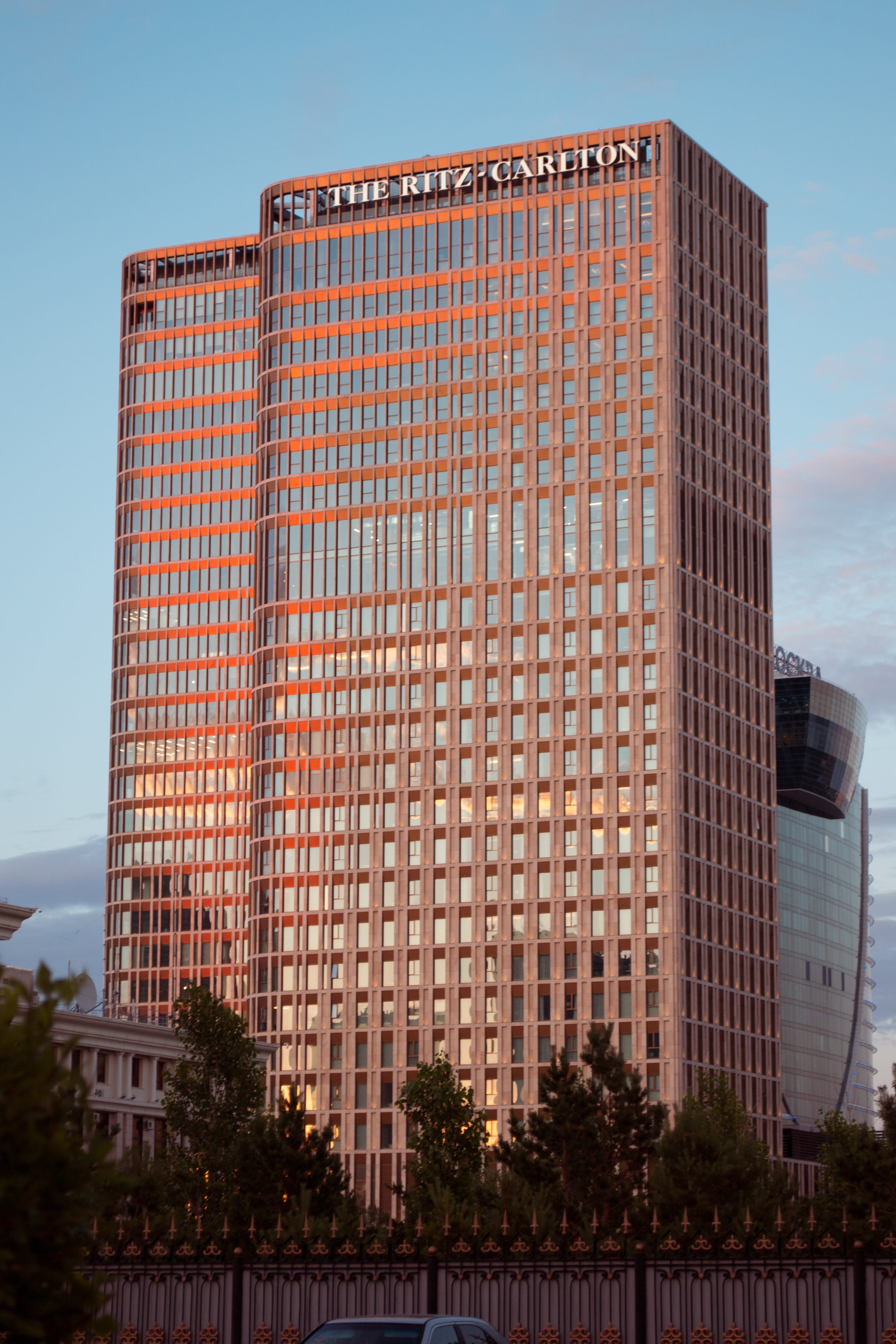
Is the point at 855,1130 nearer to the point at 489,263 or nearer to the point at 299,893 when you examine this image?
the point at 299,893

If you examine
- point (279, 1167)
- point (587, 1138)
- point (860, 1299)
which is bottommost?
point (860, 1299)

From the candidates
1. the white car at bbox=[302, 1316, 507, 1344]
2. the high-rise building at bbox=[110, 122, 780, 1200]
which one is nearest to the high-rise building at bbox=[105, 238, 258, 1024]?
the high-rise building at bbox=[110, 122, 780, 1200]

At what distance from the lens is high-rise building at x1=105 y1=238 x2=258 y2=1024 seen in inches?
7023

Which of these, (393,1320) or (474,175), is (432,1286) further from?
(474,175)

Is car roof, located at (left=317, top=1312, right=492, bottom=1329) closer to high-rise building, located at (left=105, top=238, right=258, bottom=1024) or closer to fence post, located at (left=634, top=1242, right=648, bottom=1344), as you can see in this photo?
fence post, located at (left=634, top=1242, right=648, bottom=1344)

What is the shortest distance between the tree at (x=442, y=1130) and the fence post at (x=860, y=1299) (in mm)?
67860

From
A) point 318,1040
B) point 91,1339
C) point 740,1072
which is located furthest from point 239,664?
point 91,1339

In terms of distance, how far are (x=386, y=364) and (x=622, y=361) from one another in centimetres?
1888

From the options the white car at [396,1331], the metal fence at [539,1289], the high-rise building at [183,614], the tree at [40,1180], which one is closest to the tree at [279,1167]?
the metal fence at [539,1289]

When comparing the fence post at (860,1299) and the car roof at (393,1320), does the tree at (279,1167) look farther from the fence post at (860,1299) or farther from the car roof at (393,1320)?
the car roof at (393,1320)

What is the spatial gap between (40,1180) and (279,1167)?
142 ft

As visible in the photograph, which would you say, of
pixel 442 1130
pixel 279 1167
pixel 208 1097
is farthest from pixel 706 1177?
pixel 442 1130

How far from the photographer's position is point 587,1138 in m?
67.2

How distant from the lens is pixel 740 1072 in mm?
147875
